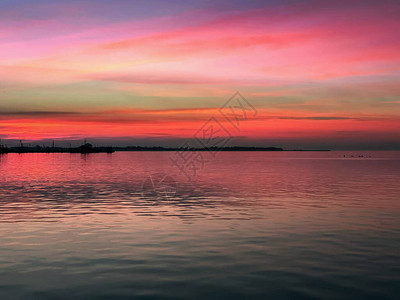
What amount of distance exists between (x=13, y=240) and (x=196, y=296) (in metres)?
14.1

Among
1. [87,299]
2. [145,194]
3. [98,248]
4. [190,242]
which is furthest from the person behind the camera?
[145,194]

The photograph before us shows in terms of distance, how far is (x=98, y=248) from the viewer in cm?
2361

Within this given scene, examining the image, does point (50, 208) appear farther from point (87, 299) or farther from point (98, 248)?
point (87, 299)

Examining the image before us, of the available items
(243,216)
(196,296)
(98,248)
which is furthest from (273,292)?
(243,216)

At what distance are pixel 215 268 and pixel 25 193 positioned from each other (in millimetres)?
40187

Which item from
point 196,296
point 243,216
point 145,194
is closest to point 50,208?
point 145,194

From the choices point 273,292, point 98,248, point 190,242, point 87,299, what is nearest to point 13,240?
point 98,248

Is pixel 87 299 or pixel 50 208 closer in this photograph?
pixel 87 299

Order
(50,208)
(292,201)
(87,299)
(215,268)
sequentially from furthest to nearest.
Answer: (292,201)
(50,208)
(215,268)
(87,299)

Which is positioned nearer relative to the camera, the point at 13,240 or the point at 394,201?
the point at 13,240

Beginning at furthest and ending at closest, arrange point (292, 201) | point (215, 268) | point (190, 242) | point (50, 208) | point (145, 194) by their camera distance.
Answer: point (145, 194), point (292, 201), point (50, 208), point (190, 242), point (215, 268)

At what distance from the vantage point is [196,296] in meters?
16.1

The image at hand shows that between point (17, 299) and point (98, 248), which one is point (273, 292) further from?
point (98, 248)

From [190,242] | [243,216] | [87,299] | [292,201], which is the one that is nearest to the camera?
[87,299]
